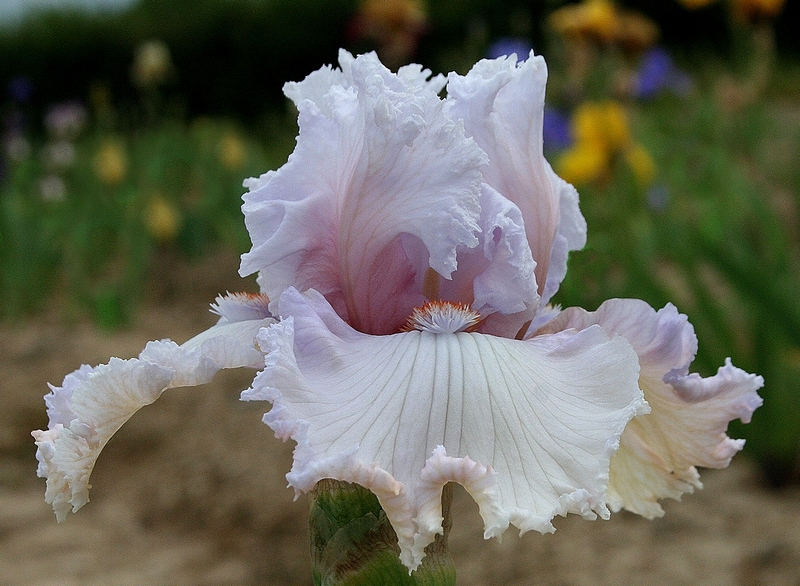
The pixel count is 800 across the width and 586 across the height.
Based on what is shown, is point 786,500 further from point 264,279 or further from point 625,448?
point 264,279

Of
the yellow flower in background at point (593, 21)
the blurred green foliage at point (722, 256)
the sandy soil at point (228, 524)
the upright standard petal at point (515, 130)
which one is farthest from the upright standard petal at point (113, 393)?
the yellow flower in background at point (593, 21)

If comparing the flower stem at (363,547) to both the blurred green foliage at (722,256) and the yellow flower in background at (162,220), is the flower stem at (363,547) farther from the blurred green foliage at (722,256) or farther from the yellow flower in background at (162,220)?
the yellow flower in background at (162,220)

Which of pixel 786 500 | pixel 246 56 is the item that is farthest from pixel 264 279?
pixel 246 56

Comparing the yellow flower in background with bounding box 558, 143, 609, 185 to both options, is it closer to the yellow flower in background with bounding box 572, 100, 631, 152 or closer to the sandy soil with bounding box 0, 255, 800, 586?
the yellow flower in background with bounding box 572, 100, 631, 152

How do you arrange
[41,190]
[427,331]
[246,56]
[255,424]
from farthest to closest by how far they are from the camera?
[246,56]
[41,190]
[255,424]
[427,331]

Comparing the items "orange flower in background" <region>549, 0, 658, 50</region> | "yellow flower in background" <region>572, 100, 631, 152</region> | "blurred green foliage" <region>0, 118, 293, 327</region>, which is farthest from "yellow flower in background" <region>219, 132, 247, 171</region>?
"yellow flower in background" <region>572, 100, 631, 152</region>

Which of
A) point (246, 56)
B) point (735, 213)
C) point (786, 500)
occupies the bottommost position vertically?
point (786, 500)

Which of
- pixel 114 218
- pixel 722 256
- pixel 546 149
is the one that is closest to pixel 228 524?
pixel 722 256

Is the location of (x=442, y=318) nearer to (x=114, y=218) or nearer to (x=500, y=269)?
(x=500, y=269)
